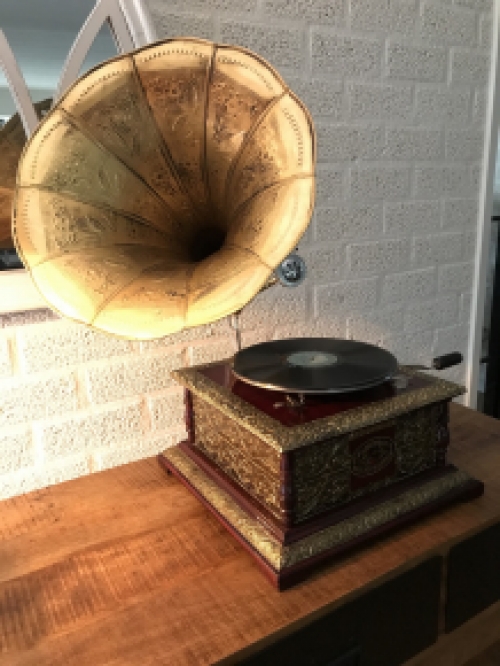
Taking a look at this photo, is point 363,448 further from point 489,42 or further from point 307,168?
point 489,42

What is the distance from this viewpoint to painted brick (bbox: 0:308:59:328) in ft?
3.45

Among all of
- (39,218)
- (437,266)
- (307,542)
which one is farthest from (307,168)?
(437,266)

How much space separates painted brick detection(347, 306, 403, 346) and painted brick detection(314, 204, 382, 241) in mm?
208

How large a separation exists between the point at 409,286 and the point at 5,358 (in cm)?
104

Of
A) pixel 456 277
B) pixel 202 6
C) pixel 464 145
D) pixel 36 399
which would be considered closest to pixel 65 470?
pixel 36 399

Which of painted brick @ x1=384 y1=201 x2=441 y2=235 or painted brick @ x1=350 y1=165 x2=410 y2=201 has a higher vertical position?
painted brick @ x1=350 y1=165 x2=410 y2=201

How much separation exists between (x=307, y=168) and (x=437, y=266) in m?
0.93

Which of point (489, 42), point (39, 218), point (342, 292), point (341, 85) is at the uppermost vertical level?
point (489, 42)

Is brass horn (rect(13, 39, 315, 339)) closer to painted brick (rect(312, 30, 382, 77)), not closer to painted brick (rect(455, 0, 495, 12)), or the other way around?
painted brick (rect(312, 30, 382, 77))

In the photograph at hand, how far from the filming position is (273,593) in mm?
789

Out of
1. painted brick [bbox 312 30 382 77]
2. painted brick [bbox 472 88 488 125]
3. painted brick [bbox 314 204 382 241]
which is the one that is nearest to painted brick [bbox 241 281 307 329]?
painted brick [bbox 314 204 382 241]

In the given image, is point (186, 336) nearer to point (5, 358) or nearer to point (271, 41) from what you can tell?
point (5, 358)

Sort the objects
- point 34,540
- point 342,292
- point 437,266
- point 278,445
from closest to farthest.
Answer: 1. point 278,445
2. point 34,540
3. point 342,292
4. point 437,266

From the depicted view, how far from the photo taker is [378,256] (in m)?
1.50
